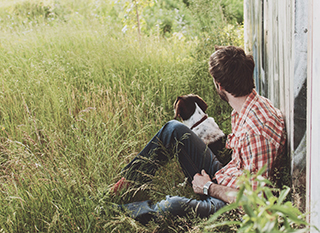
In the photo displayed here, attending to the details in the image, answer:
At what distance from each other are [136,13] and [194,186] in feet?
12.9

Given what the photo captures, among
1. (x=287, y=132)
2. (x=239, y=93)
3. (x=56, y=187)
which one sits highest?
(x=239, y=93)

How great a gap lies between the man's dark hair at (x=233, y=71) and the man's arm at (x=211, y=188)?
63 centimetres

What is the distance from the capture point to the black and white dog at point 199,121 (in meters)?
2.72

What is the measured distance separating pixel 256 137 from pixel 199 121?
3.09 feet

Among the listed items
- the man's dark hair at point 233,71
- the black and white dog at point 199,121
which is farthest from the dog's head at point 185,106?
the man's dark hair at point 233,71

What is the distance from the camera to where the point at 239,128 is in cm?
204

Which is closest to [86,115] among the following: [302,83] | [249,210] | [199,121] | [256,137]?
[199,121]

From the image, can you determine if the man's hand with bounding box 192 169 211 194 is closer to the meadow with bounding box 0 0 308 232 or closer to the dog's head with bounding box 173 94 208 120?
the meadow with bounding box 0 0 308 232

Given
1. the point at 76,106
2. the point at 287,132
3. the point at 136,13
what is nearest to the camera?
the point at 287,132

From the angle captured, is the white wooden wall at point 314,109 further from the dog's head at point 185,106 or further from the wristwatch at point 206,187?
the dog's head at point 185,106

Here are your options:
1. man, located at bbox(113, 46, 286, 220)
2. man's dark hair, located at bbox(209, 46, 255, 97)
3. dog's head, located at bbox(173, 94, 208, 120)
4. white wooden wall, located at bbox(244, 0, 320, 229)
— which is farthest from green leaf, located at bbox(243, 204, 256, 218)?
dog's head, located at bbox(173, 94, 208, 120)

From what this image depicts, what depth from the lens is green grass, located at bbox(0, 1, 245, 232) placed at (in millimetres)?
2148

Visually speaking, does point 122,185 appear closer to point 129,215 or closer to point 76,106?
point 129,215

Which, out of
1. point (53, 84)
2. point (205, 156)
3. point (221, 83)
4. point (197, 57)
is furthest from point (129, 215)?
point (197, 57)
